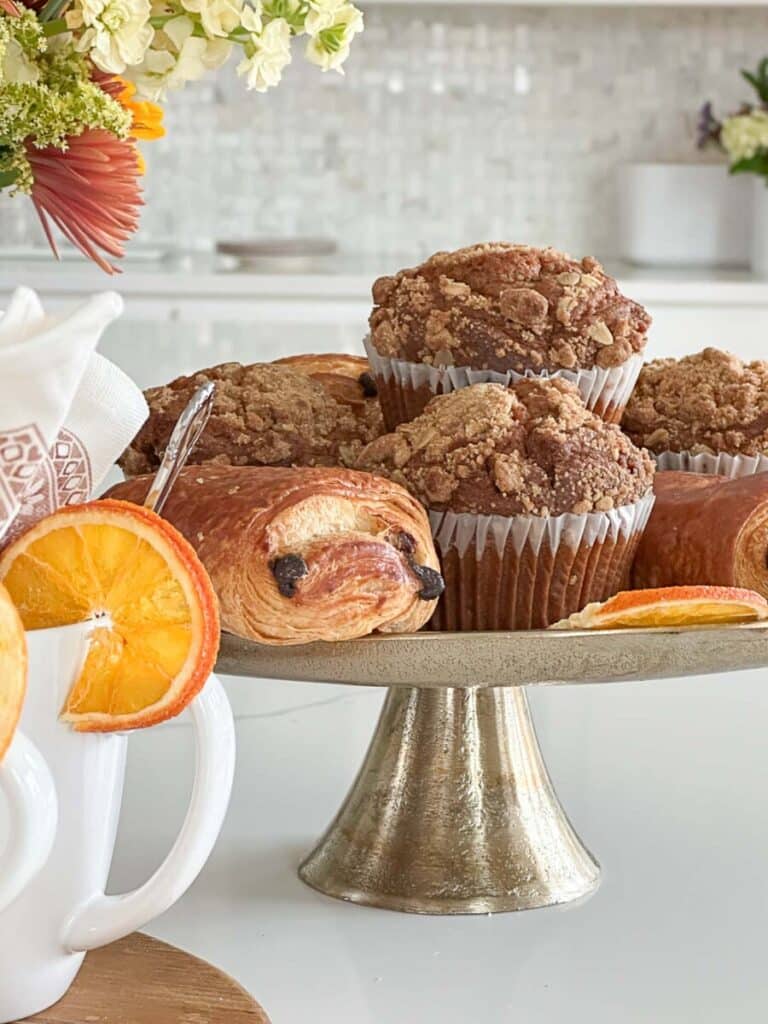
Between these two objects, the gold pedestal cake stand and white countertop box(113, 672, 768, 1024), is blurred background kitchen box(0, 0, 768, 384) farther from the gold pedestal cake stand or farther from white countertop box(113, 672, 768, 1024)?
the gold pedestal cake stand

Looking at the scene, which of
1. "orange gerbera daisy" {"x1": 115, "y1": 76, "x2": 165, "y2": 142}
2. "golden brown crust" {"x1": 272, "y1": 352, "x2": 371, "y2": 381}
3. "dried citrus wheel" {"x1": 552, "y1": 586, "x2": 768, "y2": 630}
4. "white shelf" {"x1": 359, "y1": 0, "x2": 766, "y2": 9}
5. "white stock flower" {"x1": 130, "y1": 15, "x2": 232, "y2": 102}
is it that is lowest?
"dried citrus wheel" {"x1": 552, "y1": 586, "x2": 768, "y2": 630}

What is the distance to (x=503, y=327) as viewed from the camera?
1.01 meters

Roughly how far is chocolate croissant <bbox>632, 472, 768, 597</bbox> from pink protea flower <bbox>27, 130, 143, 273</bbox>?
0.36 m

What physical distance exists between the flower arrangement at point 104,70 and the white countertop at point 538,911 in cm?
36

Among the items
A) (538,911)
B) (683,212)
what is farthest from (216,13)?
(683,212)

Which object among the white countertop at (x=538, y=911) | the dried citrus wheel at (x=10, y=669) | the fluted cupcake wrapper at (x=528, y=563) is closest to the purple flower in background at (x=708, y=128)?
the white countertop at (x=538, y=911)

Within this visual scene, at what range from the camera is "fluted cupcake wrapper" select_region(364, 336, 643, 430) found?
3.37ft

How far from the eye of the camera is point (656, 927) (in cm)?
86

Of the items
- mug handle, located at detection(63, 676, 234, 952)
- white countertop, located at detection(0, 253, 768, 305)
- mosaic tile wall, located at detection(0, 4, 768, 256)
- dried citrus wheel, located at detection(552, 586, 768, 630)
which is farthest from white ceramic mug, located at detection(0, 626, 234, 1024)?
mosaic tile wall, located at detection(0, 4, 768, 256)

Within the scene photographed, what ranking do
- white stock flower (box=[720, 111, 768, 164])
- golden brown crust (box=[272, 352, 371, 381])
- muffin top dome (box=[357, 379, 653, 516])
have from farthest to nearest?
white stock flower (box=[720, 111, 768, 164])
golden brown crust (box=[272, 352, 371, 381])
muffin top dome (box=[357, 379, 653, 516])

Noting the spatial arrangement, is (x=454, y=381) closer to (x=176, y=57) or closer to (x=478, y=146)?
(x=176, y=57)

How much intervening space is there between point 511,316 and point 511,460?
126mm

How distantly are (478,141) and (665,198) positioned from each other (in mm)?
465

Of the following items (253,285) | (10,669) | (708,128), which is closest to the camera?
(10,669)
